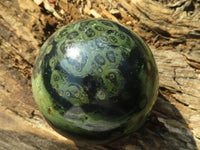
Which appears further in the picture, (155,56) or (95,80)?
(155,56)

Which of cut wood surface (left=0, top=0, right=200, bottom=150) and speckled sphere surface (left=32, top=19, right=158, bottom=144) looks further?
cut wood surface (left=0, top=0, right=200, bottom=150)

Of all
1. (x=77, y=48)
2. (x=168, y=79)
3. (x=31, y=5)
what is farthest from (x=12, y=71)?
(x=168, y=79)

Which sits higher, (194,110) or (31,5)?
(31,5)

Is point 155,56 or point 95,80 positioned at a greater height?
point 95,80

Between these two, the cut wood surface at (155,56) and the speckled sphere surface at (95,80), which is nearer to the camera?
the speckled sphere surface at (95,80)

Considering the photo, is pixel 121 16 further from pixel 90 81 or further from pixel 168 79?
pixel 90 81
